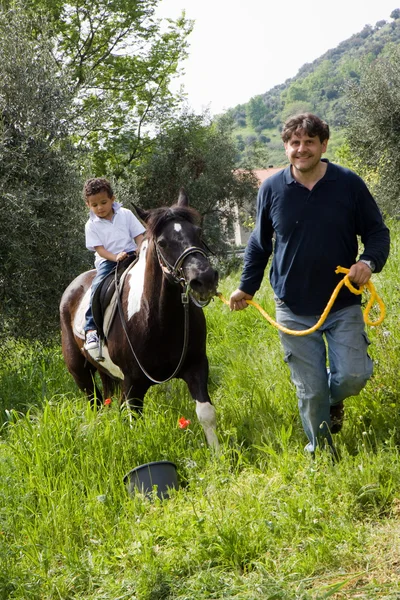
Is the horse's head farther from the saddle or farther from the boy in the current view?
the boy

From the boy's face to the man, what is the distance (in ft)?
7.54

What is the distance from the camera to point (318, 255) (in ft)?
13.6

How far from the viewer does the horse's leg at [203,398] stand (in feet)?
16.2

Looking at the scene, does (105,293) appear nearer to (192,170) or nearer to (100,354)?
(100,354)

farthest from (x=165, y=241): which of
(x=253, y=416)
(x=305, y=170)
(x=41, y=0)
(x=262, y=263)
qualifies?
(x=41, y=0)

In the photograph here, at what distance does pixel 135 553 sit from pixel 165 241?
2.32 meters

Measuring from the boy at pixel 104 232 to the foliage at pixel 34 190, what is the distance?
2890 mm

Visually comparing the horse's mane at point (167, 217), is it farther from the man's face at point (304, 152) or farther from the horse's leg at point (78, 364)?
the horse's leg at point (78, 364)

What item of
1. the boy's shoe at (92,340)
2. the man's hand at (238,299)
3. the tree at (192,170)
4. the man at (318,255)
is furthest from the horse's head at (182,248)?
the tree at (192,170)

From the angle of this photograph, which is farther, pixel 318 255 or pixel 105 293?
pixel 105 293

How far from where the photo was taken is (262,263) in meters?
4.60

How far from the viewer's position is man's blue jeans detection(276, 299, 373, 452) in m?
4.10

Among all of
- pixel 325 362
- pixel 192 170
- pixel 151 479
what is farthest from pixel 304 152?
pixel 192 170

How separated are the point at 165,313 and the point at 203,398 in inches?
29.9
